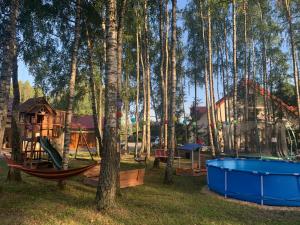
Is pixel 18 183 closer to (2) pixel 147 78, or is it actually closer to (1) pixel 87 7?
(1) pixel 87 7

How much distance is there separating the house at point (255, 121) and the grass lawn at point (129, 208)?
9.76 metres

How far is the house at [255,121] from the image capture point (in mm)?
19734

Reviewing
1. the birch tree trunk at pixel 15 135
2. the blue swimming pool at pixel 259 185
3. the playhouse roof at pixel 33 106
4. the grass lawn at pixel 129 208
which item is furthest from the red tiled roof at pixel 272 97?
the birch tree trunk at pixel 15 135

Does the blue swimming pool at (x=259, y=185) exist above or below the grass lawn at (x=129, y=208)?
above

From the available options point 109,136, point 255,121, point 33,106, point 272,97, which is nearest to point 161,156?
point 109,136

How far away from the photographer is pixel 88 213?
20.8ft

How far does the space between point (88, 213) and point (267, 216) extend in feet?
13.1

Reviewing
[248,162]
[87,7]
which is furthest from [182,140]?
[87,7]

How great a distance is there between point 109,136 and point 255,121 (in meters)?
16.8

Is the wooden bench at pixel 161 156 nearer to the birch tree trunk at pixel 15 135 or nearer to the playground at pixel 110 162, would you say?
the playground at pixel 110 162

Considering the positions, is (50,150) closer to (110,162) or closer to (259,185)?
(110,162)

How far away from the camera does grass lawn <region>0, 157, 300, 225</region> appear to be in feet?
20.1

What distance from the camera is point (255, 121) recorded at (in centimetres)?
2127

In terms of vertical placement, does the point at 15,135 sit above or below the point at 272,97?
below
